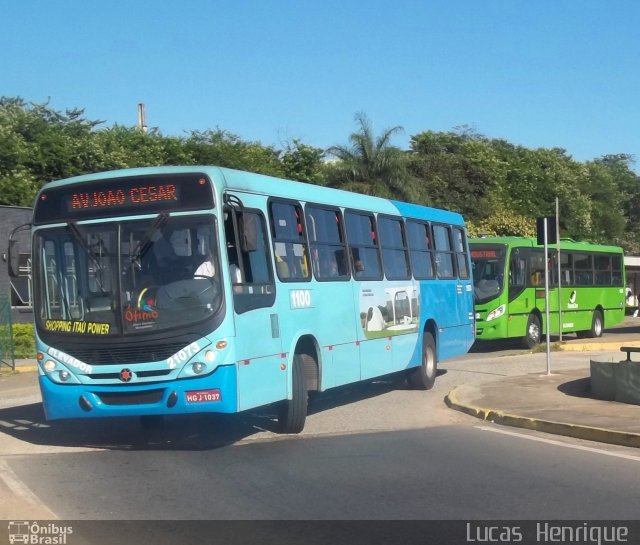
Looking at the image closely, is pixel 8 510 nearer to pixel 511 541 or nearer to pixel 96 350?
pixel 96 350

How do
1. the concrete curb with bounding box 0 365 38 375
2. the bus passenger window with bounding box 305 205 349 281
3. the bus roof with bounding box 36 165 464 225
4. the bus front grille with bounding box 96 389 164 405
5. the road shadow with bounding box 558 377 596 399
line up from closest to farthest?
the bus front grille with bounding box 96 389 164 405
the bus roof with bounding box 36 165 464 225
the bus passenger window with bounding box 305 205 349 281
the road shadow with bounding box 558 377 596 399
the concrete curb with bounding box 0 365 38 375

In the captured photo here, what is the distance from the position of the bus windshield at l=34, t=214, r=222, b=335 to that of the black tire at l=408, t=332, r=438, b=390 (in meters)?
6.78

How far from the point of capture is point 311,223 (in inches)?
489

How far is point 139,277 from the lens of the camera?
10.1 meters

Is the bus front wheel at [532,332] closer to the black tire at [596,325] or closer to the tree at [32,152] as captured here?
the black tire at [596,325]

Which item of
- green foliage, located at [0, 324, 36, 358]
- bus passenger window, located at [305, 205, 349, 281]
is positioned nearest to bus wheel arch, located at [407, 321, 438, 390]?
bus passenger window, located at [305, 205, 349, 281]

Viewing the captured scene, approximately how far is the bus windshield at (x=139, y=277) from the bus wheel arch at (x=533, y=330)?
56.7ft

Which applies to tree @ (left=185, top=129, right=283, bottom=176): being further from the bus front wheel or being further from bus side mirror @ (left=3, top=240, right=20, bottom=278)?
bus side mirror @ (left=3, top=240, right=20, bottom=278)

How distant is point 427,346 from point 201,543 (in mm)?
9937

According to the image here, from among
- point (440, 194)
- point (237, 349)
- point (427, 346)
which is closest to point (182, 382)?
point (237, 349)

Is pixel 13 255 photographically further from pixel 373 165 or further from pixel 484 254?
pixel 373 165

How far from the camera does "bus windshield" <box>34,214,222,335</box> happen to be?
998 centimetres

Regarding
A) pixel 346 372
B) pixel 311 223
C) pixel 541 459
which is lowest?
pixel 541 459

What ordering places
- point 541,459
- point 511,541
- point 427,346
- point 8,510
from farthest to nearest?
1. point 427,346
2. point 541,459
3. point 8,510
4. point 511,541
